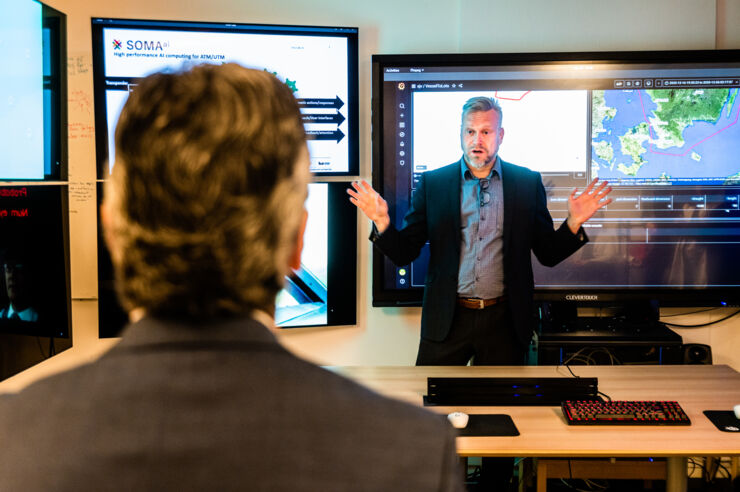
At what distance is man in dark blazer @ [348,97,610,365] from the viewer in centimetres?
281

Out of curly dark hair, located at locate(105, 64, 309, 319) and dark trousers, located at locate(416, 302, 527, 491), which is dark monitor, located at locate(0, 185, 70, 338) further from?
curly dark hair, located at locate(105, 64, 309, 319)

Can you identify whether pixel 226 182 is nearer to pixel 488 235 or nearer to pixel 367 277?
pixel 488 235

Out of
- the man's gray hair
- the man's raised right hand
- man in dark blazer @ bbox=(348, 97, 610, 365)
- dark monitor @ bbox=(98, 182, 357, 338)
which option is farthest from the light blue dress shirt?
dark monitor @ bbox=(98, 182, 357, 338)

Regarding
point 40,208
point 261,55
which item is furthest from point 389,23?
point 40,208

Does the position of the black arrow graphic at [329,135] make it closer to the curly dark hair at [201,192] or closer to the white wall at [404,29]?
the white wall at [404,29]

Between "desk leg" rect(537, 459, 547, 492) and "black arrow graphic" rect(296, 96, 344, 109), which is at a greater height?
"black arrow graphic" rect(296, 96, 344, 109)

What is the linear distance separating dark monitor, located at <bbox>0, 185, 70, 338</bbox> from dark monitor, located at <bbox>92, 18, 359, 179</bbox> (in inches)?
34.6

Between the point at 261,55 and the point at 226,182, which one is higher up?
the point at 261,55

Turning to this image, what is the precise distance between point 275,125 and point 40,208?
2.13 metres

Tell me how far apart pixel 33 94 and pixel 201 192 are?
91.7 inches

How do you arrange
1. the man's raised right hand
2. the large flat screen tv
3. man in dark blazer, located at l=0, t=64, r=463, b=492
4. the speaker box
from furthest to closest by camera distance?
the large flat screen tv
the speaker box
the man's raised right hand
man in dark blazer, located at l=0, t=64, r=463, b=492

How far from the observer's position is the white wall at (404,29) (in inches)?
135

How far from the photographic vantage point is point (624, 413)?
1.90 meters

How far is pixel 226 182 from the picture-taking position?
587 millimetres
